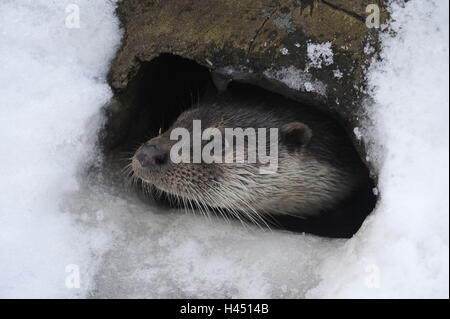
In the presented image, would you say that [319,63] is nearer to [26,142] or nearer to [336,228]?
[336,228]

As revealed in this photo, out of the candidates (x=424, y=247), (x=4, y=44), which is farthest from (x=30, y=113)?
(x=424, y=247)

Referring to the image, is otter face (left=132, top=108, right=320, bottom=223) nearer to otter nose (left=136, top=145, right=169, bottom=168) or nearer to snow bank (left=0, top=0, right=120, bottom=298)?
otter nose (left=136, top=145, right=169, bottom=168)

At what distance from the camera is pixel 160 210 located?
262 cm

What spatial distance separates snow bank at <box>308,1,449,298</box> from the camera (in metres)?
1.84

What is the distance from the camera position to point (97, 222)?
7.57 feet

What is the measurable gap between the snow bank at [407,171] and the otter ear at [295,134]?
0.48 m

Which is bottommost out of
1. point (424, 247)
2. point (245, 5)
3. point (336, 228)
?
point (336, 228)

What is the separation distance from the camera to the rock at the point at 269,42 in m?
2.25

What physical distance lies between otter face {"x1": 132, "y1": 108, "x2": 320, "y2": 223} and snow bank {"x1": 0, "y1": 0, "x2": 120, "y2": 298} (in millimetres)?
347

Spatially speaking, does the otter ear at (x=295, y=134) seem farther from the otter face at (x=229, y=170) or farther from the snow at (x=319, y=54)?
the snow at (x=319, y=54)

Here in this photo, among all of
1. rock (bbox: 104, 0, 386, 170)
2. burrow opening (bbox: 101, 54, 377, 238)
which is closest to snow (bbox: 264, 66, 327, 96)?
rock (bbox: 104, 0, 386, 170)

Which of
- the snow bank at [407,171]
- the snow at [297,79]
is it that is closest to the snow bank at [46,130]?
the snow at [297,79]

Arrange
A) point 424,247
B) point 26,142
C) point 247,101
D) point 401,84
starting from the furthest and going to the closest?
point 247,101 → point 26,142 → point 401,84 → point 424,247

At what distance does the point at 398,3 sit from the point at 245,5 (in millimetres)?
658
